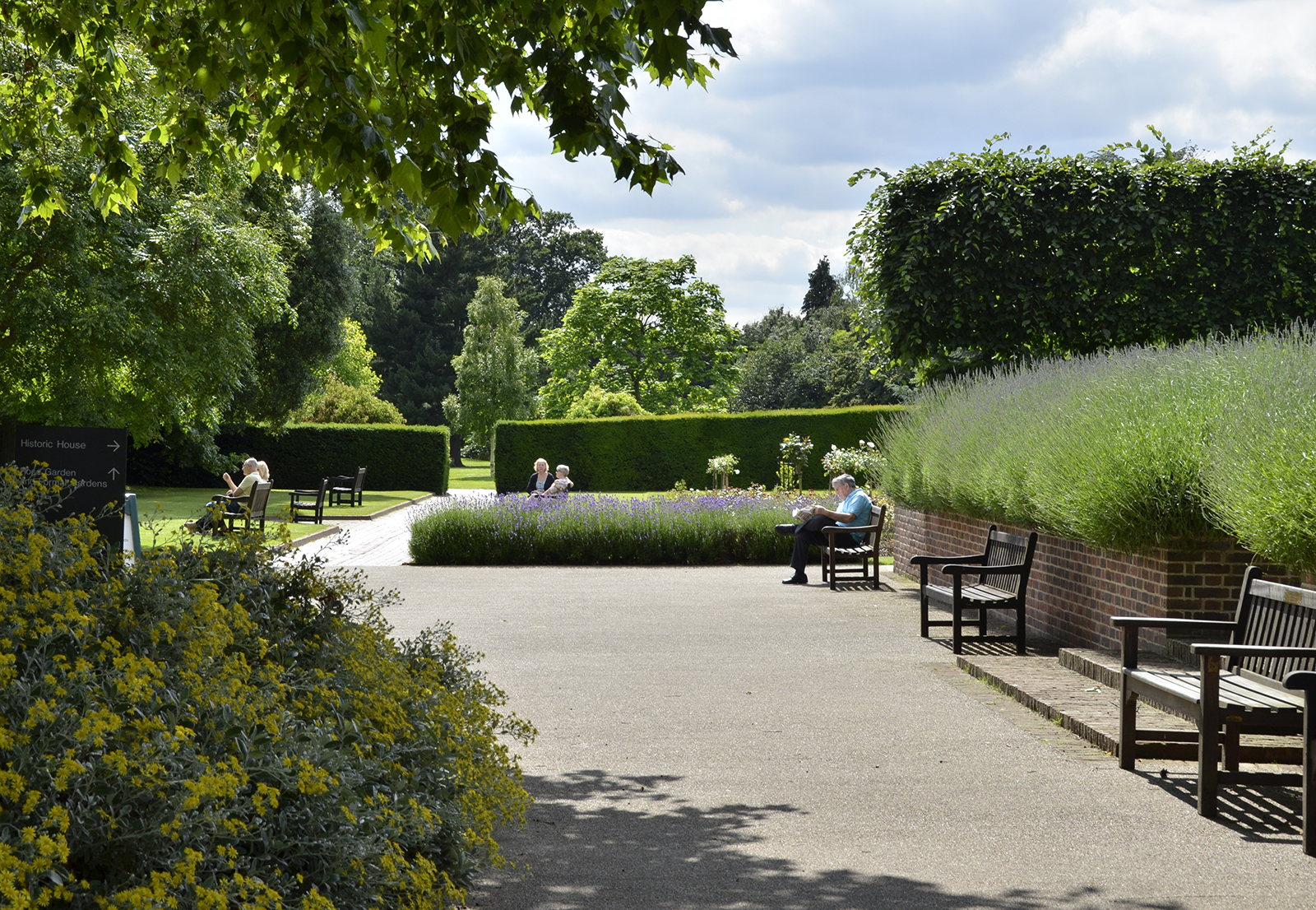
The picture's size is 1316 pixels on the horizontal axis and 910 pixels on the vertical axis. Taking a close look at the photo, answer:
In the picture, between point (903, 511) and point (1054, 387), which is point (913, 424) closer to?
point (903, 511)

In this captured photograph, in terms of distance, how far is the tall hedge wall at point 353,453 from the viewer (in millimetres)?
35688

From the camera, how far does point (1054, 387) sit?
10.9 meters

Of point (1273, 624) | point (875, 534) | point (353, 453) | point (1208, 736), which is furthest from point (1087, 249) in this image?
point (353, 453)

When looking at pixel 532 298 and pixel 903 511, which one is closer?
pixel 903 511

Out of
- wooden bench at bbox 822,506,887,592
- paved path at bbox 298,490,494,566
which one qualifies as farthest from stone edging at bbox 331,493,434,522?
wooden bench at bbox 822,506,887,592

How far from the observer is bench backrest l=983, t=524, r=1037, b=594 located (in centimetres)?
897

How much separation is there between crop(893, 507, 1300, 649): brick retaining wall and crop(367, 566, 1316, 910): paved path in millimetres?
1166

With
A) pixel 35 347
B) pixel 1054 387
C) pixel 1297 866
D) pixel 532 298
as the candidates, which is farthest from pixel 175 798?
Answer: pixel 532 298

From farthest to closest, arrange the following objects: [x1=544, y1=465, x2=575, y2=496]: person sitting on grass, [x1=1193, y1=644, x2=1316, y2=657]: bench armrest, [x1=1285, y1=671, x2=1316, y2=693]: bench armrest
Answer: [x1=544, y1=465, x2=575, y2=496]: person sitting on grass, [x1=1193, y1=644, x2=1316, y2=657]: bench armrest, [x1=1285, y1=671, x2=1316, y2=693]: bench armrest

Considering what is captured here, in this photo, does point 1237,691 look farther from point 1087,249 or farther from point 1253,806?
point 1087,249

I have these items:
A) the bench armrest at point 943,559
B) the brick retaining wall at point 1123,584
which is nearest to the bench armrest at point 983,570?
the bench armrest at point 943,559

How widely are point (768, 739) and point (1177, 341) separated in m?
12.7

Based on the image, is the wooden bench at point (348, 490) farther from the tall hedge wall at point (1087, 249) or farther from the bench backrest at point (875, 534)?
the bench backrest at point (875, 534)

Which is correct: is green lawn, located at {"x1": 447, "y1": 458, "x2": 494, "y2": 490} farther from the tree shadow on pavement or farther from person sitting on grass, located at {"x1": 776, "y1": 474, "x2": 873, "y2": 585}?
the tree shadow on pavement
